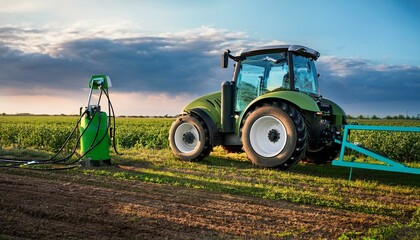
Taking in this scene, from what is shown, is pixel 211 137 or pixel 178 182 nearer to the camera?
pixel 178 182

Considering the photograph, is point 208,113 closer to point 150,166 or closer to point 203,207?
point 150,166

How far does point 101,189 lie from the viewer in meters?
7.39

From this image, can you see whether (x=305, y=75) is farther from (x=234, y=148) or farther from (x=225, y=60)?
(x=234, y=148)

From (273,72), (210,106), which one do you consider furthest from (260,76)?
(210,106)

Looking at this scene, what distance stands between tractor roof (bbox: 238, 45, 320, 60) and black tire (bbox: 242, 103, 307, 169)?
125 centimetres

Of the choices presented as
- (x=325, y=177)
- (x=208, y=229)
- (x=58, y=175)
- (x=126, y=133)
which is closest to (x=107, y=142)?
(x=58, y=175)

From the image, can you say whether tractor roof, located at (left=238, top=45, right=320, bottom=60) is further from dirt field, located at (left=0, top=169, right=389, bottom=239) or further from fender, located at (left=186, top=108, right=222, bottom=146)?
dirt field, located at (left=0, top=169, right=389, bottom=239)

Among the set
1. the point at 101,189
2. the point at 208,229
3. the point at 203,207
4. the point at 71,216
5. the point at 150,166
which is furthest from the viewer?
the point at 150,166

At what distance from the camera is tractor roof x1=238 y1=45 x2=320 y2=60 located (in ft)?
31.7

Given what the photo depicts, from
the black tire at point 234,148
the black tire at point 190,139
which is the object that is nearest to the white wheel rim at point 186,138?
the black tire at point 190,139

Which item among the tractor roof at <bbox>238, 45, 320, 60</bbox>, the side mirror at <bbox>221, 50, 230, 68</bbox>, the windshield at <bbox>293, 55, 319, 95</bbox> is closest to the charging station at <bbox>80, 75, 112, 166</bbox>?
the side mirror at <bbox>221, 50, 230, 68</bbox>

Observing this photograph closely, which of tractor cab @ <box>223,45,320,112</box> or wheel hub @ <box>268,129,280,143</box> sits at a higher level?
tractor cab @ <box>223,45,320,112</box>

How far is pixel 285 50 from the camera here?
31.9 ft

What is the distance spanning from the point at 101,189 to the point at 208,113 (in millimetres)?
4234
